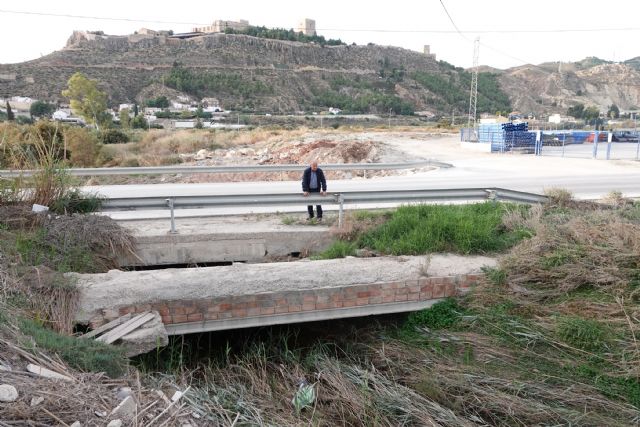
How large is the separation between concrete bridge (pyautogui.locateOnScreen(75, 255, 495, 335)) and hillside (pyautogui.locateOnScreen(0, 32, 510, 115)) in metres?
76.4

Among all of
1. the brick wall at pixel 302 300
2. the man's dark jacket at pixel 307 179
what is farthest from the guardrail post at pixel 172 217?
the brick wall at pixel 302 300

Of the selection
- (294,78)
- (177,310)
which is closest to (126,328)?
(177,310)

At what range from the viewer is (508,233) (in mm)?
8969

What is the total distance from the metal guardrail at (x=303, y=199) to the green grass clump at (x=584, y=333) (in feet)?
15.4

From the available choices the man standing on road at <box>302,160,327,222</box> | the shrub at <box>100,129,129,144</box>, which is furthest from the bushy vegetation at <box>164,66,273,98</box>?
the man standing on road at <box>302,160,327,222</box>

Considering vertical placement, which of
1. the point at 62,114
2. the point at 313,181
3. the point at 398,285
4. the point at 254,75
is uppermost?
the point at 254,75

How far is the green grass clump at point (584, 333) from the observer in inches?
214

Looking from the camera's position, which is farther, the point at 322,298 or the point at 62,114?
the point at 62,114

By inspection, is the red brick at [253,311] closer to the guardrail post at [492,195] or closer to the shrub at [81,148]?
the guardrail post at [492,195]

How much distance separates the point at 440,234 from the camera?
8672 millimetres

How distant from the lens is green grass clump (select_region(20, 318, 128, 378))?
439 centimetres

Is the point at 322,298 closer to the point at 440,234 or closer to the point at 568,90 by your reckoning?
the point at 440,234

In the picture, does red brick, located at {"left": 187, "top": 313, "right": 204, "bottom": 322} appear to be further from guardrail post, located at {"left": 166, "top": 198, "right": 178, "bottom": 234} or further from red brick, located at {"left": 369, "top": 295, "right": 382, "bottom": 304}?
guardrail post, located at {"left": 166, "top": 198, "right": 178, "bottom": 234}

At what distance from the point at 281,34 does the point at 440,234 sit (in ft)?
435
